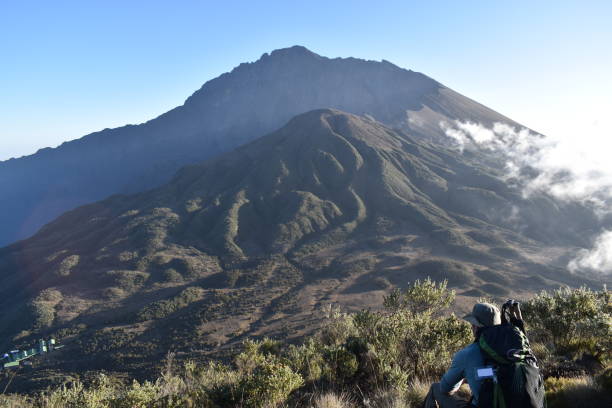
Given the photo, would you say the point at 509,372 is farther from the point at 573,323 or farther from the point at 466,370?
the point at 573,323

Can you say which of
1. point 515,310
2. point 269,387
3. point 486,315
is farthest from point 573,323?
point 269,387

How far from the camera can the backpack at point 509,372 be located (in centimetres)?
337

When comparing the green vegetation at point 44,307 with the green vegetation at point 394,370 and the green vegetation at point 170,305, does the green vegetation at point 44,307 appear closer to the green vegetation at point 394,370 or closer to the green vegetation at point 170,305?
the green vegetation at point 170,305

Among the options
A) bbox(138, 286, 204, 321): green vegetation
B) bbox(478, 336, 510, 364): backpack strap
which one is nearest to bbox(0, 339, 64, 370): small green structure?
bbox(138, 286, 204, 321): green vegetation

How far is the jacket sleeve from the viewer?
158 inches

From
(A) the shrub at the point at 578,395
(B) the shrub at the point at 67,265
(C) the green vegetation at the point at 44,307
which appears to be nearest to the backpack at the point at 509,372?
(A) the shrub at the point at 578,395

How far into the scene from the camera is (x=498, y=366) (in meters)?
3.56

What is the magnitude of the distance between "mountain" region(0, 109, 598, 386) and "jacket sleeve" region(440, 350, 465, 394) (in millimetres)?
32611

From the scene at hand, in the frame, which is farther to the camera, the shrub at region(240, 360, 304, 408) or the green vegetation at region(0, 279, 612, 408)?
the shrub at region(240, 360, 304, 408)

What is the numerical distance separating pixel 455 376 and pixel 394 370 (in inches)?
119

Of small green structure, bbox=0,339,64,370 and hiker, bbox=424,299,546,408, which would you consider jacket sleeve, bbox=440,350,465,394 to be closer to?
hiker, bbox=424,299,546,408

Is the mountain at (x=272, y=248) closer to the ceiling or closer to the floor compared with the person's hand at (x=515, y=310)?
closer to the floor

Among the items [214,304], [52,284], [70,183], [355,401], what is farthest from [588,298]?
[70,183]

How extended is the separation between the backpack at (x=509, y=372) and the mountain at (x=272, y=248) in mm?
33261
